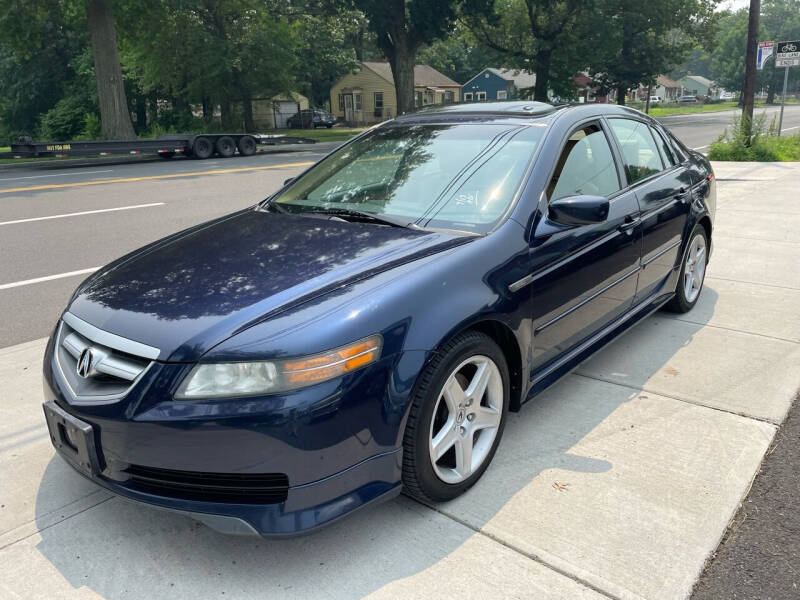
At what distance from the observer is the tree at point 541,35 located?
3734 centimetres

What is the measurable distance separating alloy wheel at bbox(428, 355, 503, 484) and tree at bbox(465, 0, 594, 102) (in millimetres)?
35537

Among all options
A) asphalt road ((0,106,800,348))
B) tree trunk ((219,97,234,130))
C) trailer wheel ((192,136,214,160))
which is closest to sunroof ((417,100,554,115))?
asphalt road ((0,106,800,348))

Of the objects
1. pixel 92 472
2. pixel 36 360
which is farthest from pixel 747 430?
pixel 36 360

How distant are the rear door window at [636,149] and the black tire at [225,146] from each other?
19325 millimetres

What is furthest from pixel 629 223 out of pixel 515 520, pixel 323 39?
pixel 323 39

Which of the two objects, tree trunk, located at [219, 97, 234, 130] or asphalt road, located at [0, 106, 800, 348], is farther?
tree trunk, located at [219, 97, 234, 130]

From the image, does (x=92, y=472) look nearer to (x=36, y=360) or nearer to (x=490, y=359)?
(x=490, y=359)

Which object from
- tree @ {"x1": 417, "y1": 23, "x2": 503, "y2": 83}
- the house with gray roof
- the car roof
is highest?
tree @ {"x1": 417, "y1": 23, "x2": 503, "y2": 83}

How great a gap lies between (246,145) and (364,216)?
2076 centimetres

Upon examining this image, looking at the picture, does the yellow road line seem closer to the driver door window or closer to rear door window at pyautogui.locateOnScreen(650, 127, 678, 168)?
rear door window at pyautogui.locateOnScreen(650, 127, 678, 168)

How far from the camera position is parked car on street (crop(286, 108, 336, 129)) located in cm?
5044

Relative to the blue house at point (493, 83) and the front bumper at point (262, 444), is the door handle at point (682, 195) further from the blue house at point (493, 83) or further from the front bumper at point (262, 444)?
the blue house at point (493, 83)

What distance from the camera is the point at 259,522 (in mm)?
2217

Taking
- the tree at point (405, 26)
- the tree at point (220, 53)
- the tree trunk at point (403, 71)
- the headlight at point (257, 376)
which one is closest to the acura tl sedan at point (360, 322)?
the headlight at point (257, 376)
